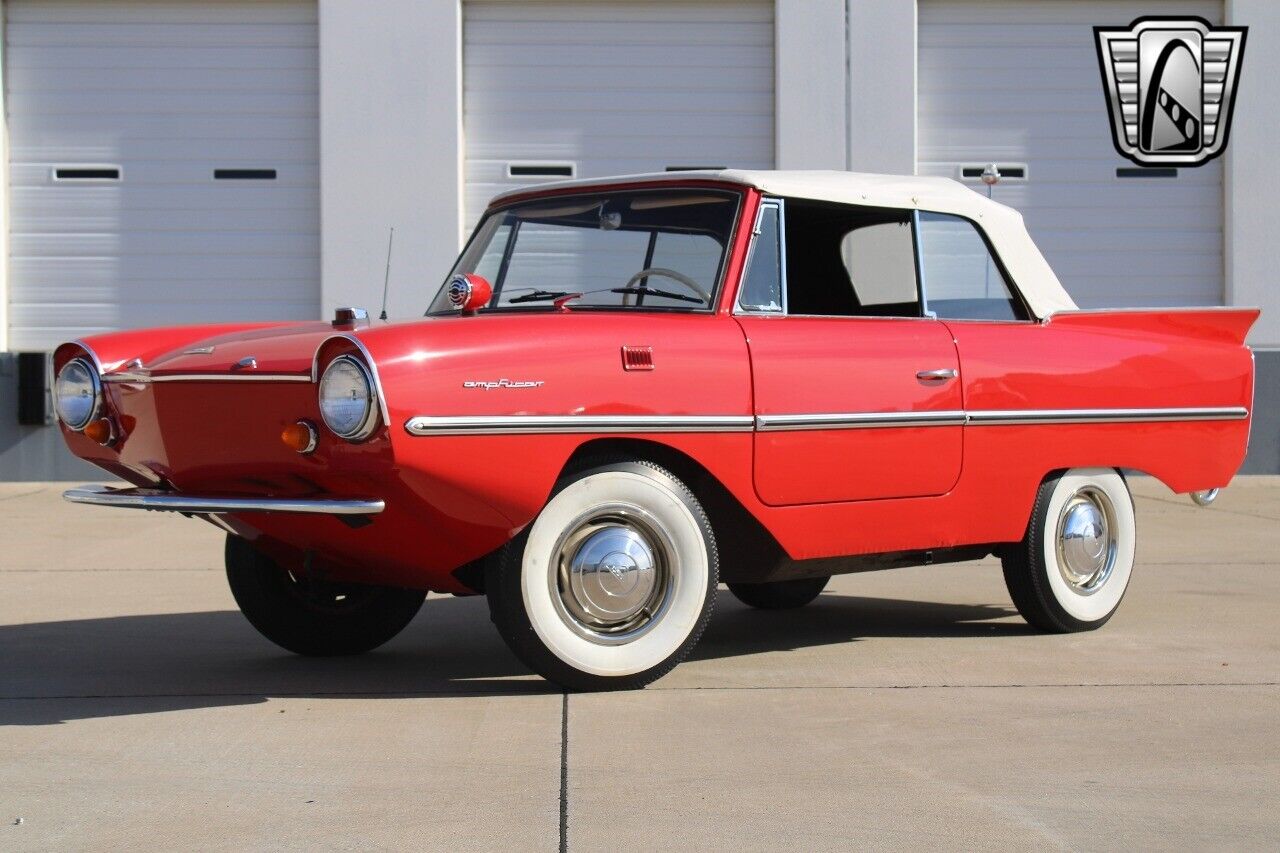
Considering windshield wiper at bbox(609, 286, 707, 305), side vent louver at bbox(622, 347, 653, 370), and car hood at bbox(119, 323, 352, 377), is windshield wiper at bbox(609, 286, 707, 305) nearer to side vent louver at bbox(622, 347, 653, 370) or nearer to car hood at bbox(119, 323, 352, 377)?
side vent louver at bbox(622, 347, 653, 370)

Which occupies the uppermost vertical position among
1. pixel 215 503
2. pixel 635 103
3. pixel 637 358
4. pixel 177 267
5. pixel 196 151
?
pixel 635 103

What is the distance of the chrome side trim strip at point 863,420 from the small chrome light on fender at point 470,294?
1.07 m

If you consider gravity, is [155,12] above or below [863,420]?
above

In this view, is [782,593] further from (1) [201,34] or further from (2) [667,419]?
(1) [201,34]

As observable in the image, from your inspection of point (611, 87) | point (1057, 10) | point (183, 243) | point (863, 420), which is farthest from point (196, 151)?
point (863, 420)

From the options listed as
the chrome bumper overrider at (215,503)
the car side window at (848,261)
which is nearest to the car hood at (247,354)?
the chrome bumper overrider at (215,503)

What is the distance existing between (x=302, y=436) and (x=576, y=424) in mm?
759

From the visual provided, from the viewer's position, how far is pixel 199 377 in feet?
16.0

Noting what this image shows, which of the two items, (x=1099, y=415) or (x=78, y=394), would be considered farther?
(x=1099, y=415)

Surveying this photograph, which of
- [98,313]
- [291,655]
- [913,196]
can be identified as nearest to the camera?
[291,655]

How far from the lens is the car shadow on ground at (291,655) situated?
5082 millimetres

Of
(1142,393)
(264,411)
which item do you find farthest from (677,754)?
(1142,393)

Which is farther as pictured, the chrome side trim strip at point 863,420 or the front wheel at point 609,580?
the chrome side trim strip at point 863,420

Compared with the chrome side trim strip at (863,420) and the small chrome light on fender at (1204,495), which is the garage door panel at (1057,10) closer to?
the small chrome light on fender at (1204,495)
